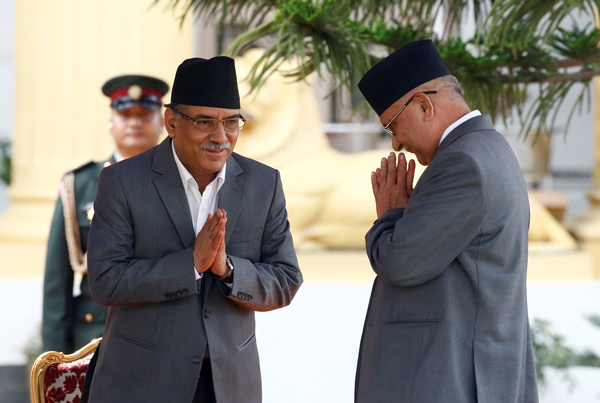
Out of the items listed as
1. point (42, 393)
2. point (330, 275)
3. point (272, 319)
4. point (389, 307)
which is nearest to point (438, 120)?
point (389, 307)

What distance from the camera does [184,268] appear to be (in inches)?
71.7

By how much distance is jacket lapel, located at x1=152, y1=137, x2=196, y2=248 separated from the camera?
1.91 meters

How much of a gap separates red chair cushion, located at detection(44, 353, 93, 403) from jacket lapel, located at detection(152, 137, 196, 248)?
2.09 ft

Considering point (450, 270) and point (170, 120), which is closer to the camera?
point (450, 270)

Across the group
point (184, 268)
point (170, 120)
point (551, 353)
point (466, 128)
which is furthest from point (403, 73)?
point (551, 353)

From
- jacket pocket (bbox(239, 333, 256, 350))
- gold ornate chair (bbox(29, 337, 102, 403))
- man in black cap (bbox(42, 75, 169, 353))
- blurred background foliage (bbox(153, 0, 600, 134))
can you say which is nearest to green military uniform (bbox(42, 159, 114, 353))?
man in black cap (bbox(42, 75, 169, 353))

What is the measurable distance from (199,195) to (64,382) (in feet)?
2.39

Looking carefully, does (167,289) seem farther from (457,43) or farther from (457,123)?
(457,43)

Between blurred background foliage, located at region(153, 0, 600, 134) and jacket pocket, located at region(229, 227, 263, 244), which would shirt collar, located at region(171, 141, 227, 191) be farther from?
blurred background foliage, located at region(153, 0, 600, 134)

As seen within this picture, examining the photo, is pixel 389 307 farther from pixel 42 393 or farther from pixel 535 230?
pixel 535 230

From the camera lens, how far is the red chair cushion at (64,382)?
2273 mm

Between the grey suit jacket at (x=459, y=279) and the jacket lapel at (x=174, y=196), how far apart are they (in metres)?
0.43

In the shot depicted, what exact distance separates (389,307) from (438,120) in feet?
1.50

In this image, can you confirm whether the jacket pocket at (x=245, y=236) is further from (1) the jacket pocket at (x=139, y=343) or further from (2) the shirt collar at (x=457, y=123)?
(2) the shirt collar at (x=457, y=123)
